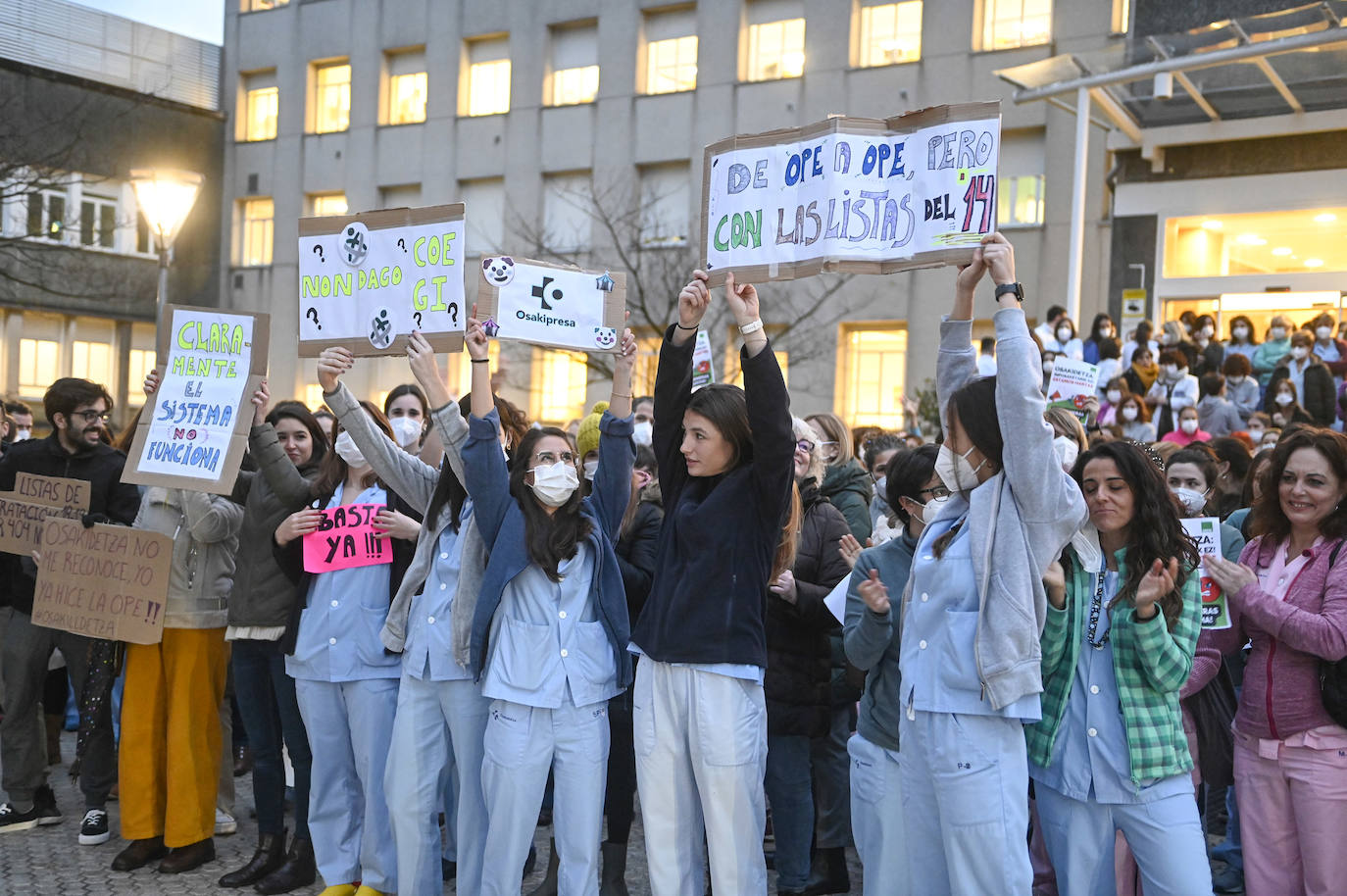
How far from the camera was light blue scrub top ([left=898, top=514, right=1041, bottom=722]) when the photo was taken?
376 cm

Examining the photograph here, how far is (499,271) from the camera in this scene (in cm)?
533

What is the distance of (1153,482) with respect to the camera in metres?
4.08

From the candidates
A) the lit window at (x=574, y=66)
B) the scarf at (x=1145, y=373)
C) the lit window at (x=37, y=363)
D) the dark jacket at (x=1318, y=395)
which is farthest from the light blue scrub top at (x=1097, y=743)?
the lit window at (x=37, y=363)

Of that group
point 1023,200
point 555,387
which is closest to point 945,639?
point 1023,200

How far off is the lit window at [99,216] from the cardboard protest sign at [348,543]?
2518cm

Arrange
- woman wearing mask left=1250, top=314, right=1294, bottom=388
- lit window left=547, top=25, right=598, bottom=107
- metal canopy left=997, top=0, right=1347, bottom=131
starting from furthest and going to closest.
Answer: lit window left=547, top=25, right=598, bottom=107 < metal canopy left=997, top=0, right=1347, bottom=131 < woman wearing mask left=1250, top=314, right=1294, bottom=388

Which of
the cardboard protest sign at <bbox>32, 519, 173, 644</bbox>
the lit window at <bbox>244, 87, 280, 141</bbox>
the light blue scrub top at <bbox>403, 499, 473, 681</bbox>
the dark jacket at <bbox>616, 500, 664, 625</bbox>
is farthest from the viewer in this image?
the lit window at <bbox>244, 87, 280, 141</bbox>

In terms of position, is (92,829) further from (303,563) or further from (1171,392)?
(1171,392)

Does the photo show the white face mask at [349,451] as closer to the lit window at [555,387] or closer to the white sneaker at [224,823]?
the white sneaker at [224,823]

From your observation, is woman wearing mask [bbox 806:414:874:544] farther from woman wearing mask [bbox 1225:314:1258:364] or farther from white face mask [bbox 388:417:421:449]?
woman wearing mask [bbox 1225:314:1258:364]

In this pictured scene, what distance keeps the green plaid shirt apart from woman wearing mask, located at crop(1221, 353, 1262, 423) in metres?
10.7

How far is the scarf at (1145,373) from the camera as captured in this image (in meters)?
14.2

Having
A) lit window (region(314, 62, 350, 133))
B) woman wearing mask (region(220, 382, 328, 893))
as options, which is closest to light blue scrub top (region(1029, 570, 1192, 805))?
woman wearing mask (region(220, 382, 328, 893))

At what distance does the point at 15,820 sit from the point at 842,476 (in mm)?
4831
